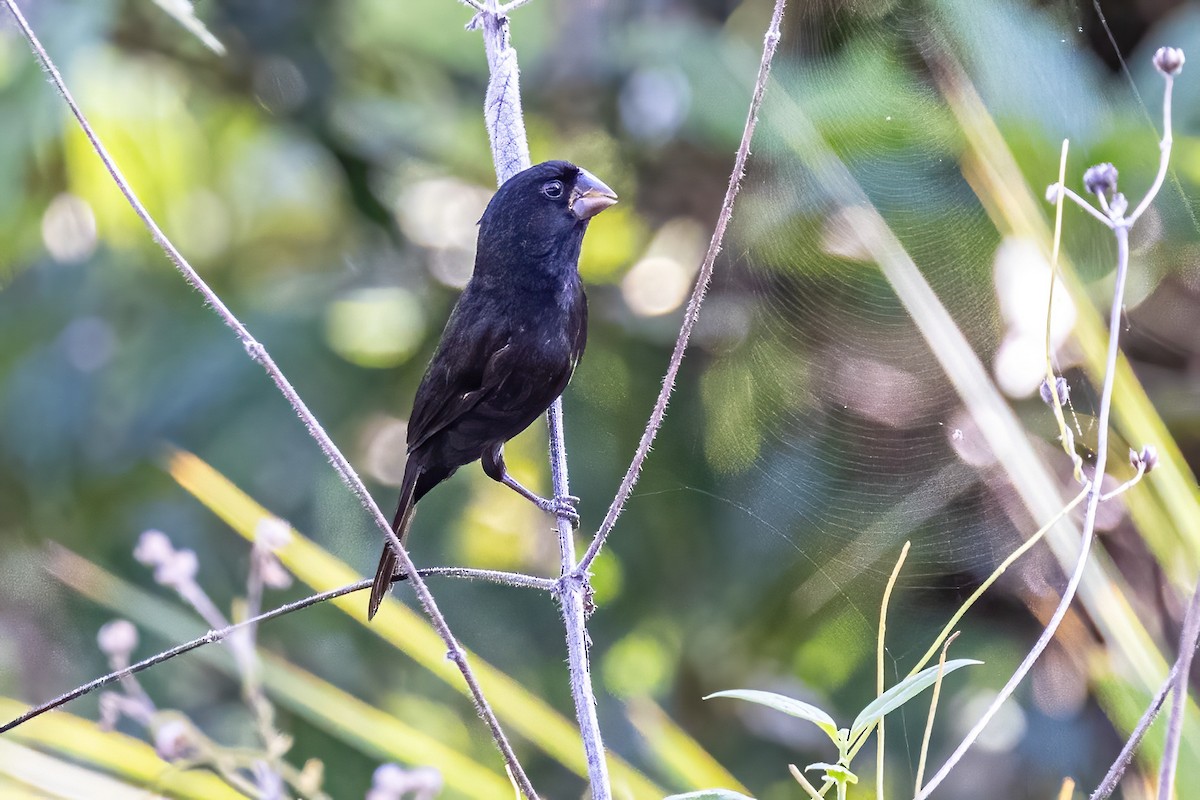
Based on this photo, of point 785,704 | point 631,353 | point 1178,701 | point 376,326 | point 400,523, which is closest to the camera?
point 1178,701

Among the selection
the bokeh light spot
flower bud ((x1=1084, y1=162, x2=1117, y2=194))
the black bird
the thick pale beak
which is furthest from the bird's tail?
the bokeh light spot

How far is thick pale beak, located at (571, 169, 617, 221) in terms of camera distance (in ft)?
4.82

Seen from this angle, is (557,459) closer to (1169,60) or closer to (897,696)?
(897,696)

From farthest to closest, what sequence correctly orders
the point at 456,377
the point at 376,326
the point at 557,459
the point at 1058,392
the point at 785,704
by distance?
the point at 376,326 < the point at 456,377 < the point at 557,459 < the point at 1058,392 < the point at 785,704

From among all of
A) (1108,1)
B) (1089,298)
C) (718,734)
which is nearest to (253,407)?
(718,734)

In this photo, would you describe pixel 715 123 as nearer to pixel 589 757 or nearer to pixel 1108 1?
pixel 1108 1

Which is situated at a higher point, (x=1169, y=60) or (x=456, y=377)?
(x=456, y=377)

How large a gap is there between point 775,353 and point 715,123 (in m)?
0.58

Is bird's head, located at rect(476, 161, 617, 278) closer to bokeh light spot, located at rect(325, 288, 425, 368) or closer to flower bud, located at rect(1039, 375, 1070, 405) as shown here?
flower bud, located at rect(1039, 375, 1070, 405)

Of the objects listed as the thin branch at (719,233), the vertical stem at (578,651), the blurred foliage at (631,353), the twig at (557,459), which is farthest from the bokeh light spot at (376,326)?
the thin branch at (719,233)

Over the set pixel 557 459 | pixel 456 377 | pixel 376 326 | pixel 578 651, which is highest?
pixel 376 326

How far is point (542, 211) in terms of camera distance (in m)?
1.49

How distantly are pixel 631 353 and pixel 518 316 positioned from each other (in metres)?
1.40

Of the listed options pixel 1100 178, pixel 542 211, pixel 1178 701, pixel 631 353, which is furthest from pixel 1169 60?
pixel 631 353
